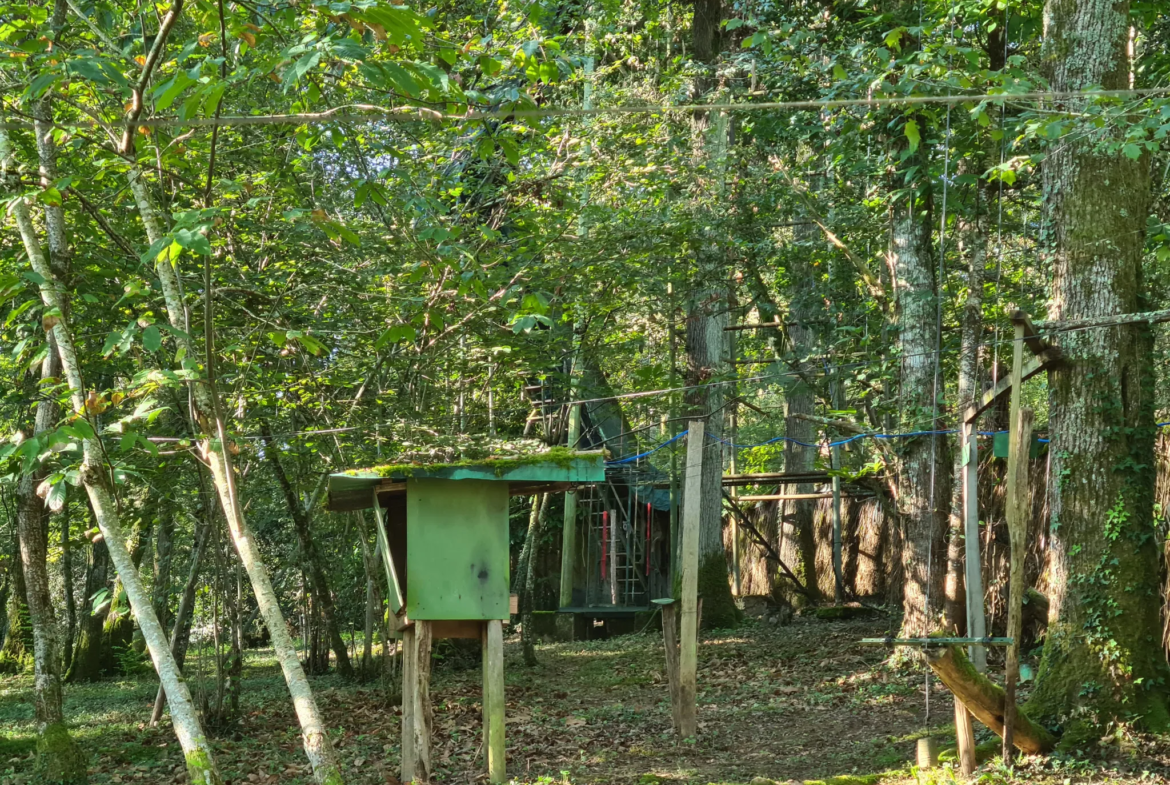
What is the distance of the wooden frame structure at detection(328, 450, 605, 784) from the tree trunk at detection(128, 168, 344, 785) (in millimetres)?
1057

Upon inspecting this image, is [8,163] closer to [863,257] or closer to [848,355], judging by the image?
[848,355]

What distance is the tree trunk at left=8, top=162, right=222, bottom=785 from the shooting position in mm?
5000

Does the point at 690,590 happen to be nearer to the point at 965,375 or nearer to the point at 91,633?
the point at 965,375

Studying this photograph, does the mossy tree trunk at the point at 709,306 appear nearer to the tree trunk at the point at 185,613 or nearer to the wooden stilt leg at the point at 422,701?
the wooden stilt leg at the point at 422,701

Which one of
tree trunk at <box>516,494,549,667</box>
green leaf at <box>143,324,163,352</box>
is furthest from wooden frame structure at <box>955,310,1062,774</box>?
tree trunk at <box>516,494,549,667</box>

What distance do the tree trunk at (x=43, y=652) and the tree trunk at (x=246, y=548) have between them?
2.43 m

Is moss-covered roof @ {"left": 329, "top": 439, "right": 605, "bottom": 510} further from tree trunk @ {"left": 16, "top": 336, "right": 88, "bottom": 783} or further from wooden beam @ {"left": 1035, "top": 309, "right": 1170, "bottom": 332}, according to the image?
wooden beam @ {"left": 1035, "top": 309, "right": 1170, "bottom": 332}

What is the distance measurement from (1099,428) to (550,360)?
5.48 metres

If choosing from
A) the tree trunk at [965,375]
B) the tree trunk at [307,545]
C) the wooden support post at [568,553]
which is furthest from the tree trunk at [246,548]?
the wooden support post at [568,553]

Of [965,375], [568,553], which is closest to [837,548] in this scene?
[568,553]

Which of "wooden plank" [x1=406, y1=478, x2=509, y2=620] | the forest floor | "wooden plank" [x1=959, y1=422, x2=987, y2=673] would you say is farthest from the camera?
"wooden plank" [x1=959, y1=422, x2=987, y2=673]

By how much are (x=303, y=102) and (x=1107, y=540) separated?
225 inches

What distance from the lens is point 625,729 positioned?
932 cm

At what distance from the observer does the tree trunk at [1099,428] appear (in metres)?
6.48
